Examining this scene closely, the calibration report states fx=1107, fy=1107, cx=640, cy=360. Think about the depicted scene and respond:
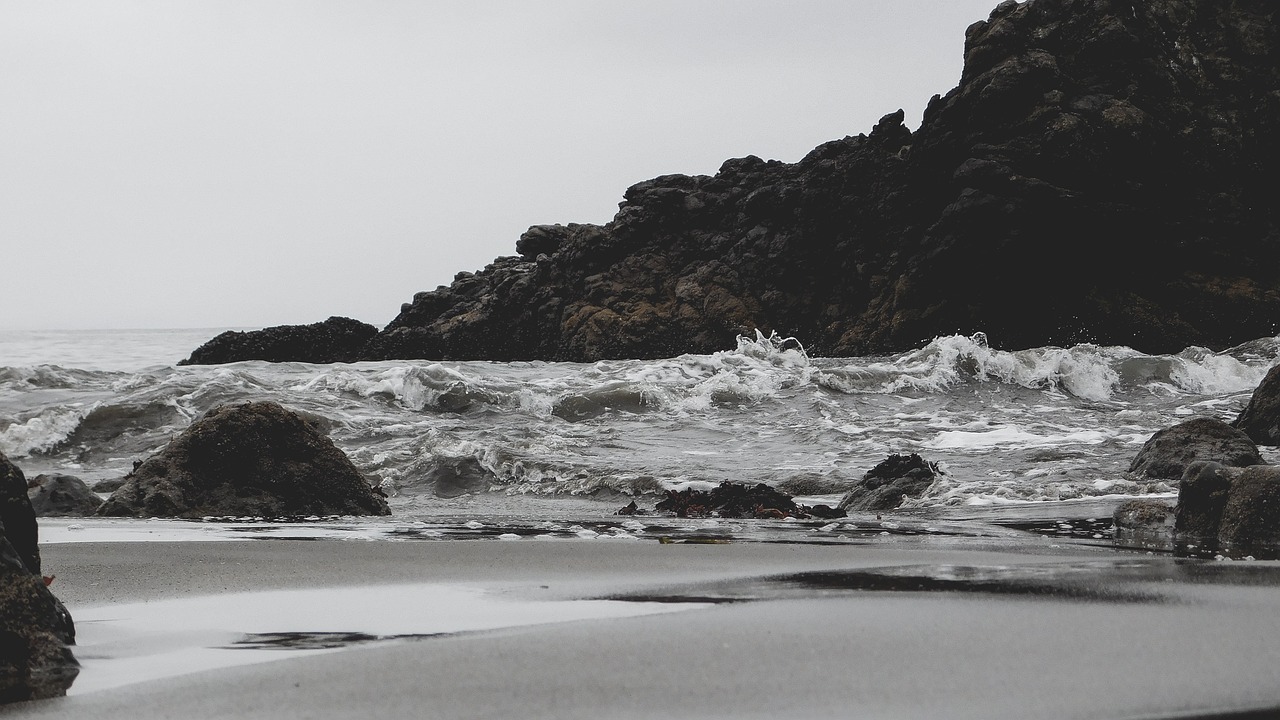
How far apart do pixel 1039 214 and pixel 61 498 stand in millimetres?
22532

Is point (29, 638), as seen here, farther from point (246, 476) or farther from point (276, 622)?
point (246, 476)

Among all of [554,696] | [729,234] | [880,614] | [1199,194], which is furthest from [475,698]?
[729,234]

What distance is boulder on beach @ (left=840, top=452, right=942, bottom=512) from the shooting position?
6785mm

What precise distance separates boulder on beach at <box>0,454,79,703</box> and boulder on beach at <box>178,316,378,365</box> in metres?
26.5

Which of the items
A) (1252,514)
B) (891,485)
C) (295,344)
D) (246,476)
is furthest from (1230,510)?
(295,344)

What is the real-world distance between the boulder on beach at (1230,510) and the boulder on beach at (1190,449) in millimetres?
2114

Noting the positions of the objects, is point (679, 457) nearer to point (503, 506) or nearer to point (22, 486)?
point (503, 506)

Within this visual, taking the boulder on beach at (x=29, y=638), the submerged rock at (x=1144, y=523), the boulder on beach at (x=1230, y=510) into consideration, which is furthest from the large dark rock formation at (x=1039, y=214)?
the boulder on beach at (x=29, y=638)

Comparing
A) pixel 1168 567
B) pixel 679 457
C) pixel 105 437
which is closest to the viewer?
pixel 1168 567

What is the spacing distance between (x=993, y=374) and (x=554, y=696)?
15691mm

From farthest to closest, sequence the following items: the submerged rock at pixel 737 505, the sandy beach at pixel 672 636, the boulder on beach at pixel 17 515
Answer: the submerged rock at pixel 737 505 < the boulder on beach at pixel 17 515 < the sandy beach at pixel 672 636

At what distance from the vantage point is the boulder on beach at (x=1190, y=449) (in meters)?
6.77

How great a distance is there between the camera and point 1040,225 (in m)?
24.9

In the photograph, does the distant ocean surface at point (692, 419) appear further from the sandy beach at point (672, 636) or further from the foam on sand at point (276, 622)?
the foam on sand at point (276, 622)
